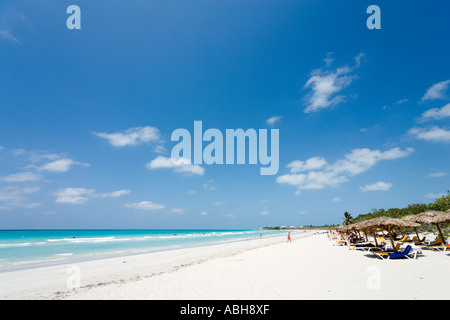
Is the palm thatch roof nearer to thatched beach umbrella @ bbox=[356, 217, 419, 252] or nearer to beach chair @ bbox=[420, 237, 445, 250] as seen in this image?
beach chair @ bbox=[420, 237, 445, 250]

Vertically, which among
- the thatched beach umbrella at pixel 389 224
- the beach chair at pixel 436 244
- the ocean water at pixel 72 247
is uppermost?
the thatched beach umbrella at pixel 389 224

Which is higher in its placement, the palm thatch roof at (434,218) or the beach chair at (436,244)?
the palm thatch roof at (434,218)

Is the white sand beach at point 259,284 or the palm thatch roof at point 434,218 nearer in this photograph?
the white sand beach at point 259,284

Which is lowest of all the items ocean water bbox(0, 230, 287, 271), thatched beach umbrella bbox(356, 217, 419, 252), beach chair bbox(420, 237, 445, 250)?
ocean water bbox(0, 230, 287, 271)

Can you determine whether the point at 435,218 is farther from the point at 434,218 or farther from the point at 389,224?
Result: the point at 389,224

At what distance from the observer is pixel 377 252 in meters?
13.9

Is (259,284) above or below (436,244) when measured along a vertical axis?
above

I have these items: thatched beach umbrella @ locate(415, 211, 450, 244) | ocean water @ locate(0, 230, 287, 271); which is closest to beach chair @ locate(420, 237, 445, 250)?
thatched beach umbrella @ locate(415, 211, 450, 244)

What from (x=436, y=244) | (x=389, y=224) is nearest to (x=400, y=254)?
(x=389, y=224)

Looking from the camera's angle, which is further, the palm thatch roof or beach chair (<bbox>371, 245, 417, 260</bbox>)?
the palm thatch roof

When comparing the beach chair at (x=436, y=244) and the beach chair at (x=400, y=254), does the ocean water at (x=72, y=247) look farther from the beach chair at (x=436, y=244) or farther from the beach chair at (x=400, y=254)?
the beach chair at (x=436, y=244)

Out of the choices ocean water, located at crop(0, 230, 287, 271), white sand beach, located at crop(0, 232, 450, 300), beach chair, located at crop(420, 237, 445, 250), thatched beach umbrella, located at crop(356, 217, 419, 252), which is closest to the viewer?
white sand beach, located at crop(0, 232, 450, 300)

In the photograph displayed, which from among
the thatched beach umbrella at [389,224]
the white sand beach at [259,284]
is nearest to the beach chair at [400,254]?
the thatched beach umbrella at [389,224]
